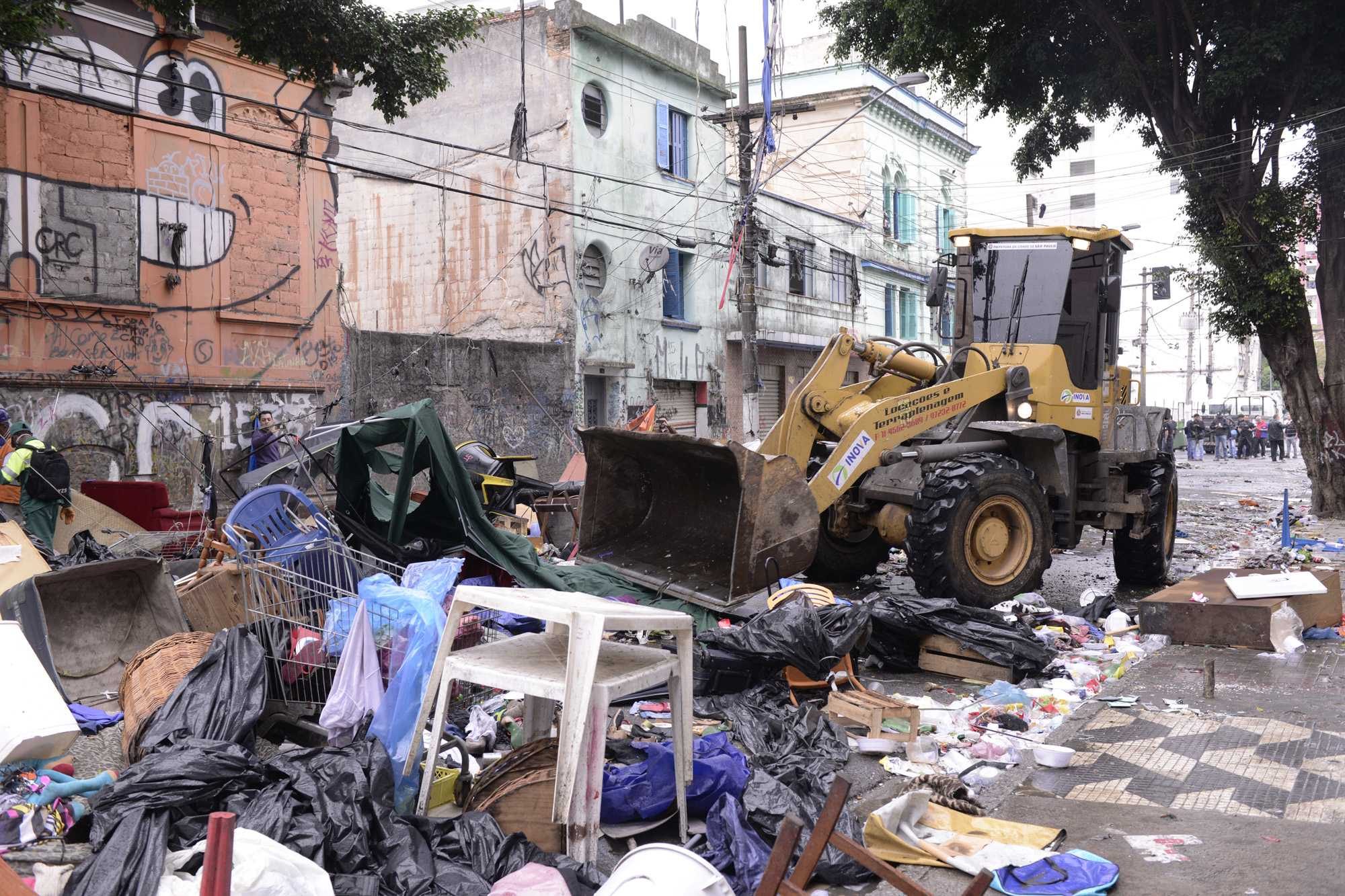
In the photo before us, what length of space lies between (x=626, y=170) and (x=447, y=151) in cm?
384

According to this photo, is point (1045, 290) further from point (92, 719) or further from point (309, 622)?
point (92, 719)

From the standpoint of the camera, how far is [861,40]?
16.4 meters

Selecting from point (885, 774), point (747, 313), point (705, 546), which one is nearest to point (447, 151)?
point (747, 313)

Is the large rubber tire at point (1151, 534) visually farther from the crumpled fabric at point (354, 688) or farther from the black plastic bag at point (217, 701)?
the black plastic bag at point (217, 701)

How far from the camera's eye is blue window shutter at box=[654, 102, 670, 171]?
24734 millimetres

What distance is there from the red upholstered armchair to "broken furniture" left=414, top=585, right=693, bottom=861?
695 cm

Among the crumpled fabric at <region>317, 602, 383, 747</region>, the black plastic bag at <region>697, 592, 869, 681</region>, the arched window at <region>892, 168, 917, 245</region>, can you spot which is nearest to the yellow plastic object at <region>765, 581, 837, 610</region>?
the black plastic bag at <region>697, 592, 869, 681</region>

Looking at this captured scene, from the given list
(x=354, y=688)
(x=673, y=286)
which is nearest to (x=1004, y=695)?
(x=354, y=688)

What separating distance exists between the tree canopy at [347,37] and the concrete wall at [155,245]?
728mm

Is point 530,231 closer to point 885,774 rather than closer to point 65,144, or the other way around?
point 65,144

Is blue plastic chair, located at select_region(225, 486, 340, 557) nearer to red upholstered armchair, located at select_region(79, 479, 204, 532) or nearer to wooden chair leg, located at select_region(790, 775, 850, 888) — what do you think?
wooden chair leg, located at select_region(790, 775, 850, 888)

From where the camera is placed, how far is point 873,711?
541 centimetres

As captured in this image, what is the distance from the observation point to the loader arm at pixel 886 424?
8164 millimetres

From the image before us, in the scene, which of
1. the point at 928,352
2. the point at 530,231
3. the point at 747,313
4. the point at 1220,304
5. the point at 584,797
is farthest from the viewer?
the point at 530,231
